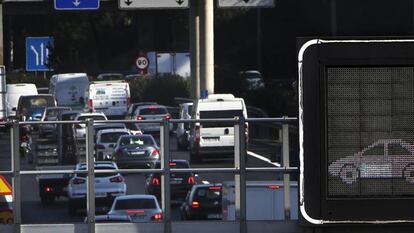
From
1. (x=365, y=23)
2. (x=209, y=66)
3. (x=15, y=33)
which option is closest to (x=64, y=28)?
(x=15, y=33)

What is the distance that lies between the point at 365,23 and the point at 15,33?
3923 centimetres

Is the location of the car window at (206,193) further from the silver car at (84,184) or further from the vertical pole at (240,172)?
the vertical pole at (240,172)

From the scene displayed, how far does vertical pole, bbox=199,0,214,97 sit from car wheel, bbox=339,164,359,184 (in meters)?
37.9

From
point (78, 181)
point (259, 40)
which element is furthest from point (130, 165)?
point (259, 40)

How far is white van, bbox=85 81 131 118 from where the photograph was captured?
6231cm

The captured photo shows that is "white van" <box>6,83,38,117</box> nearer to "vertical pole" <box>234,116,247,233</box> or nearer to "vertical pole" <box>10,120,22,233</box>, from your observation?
"vertical pole" <box>10,120,22,233</box>

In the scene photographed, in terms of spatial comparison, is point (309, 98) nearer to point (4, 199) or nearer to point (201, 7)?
point (4, 199)

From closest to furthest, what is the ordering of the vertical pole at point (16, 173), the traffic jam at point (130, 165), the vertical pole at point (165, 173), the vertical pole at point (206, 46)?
the vertical pole at point (165, 173), the vertical pole at point (16, 173), the traffic jam at point (130, 165), the vertical pole at point (206, 46)

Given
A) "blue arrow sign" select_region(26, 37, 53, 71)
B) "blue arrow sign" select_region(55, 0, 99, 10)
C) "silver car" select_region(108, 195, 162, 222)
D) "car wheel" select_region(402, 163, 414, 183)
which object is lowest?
"silver car" select_region(108, 195, 162, 222)

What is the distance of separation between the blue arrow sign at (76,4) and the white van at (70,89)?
35.2 metres

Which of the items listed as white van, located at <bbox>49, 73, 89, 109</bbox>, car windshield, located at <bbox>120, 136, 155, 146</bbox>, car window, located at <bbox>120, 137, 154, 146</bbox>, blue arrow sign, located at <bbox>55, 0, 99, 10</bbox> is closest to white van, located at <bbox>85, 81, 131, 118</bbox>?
white van, located at <bbox>49, 73, 89, 109</bbox>

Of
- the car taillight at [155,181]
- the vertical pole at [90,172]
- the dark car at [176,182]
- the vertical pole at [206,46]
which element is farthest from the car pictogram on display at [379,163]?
the vertical pole at [206,46]

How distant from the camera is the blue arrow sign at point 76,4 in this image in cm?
3103

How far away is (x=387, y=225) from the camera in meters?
8.36
